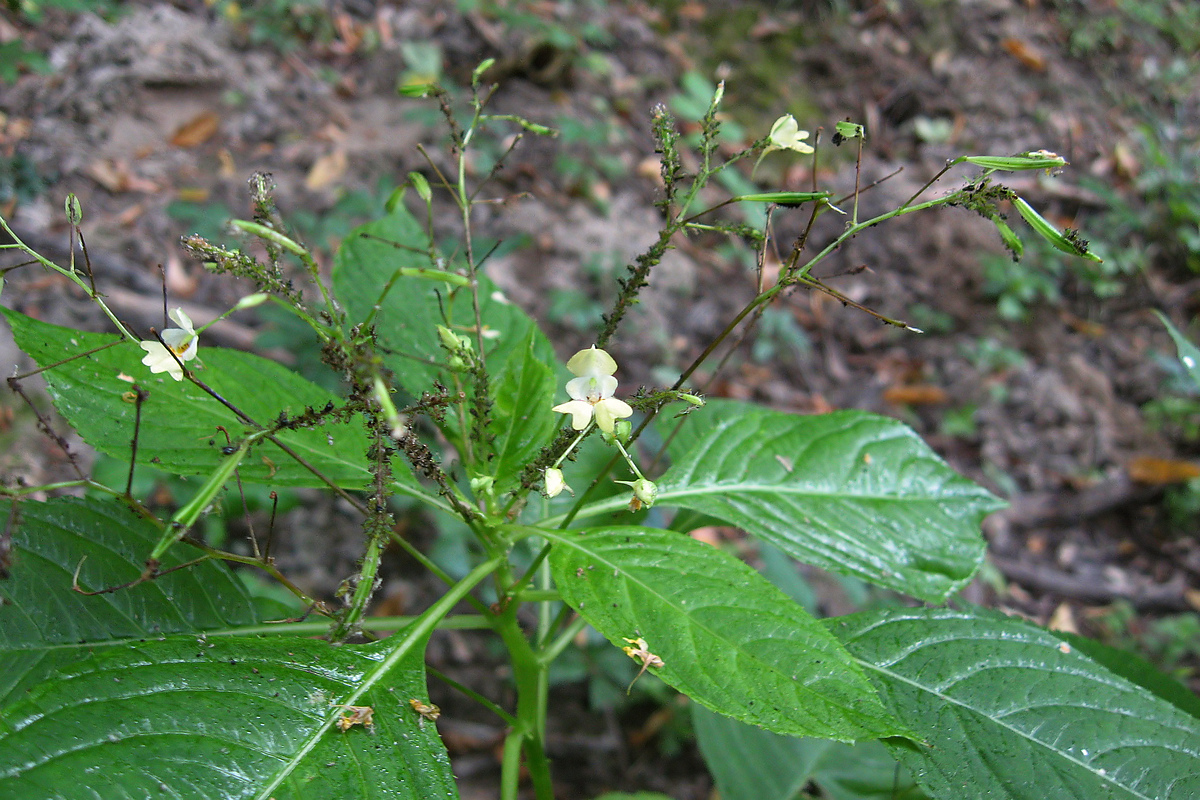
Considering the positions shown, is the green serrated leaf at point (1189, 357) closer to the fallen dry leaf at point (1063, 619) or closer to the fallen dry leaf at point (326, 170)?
the fallen dry leaf at point (1063, 619)

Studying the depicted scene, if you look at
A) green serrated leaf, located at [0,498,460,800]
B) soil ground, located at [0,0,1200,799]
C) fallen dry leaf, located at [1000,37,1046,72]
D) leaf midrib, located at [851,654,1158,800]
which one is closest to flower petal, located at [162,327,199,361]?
green serrated leaf, located at [0,498,460,800]

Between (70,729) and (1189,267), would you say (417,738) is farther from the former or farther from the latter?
(1189,267)

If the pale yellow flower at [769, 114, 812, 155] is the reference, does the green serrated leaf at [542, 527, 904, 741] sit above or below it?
below

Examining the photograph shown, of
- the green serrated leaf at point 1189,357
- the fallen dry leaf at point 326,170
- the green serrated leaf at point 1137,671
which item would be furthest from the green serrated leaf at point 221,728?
the fallen dry leaf at point 326,170

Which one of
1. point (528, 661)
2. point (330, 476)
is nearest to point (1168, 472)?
point (528, 661)

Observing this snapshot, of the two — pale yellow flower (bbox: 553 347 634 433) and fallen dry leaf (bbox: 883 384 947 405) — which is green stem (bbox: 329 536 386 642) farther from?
fallen dry leaf (bbox: 883 384 947 405)

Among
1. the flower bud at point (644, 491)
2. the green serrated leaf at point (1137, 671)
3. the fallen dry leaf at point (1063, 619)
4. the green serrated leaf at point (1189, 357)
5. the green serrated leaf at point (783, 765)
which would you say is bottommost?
the fallen dry leaf at point (1063, 619)
